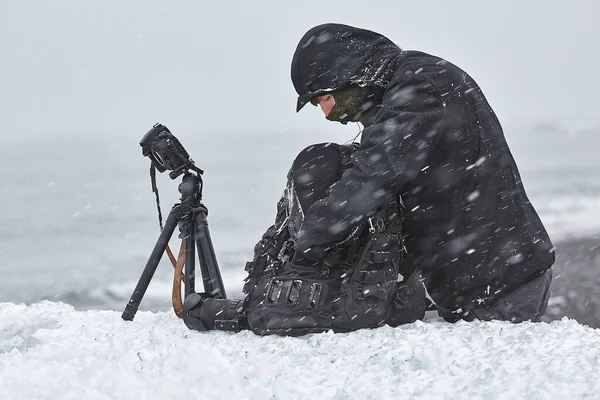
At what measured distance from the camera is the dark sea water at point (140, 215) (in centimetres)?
1231

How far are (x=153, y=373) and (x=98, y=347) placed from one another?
78 cm

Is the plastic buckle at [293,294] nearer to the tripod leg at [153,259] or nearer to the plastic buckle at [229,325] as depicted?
the plastic buckle at [229,325]

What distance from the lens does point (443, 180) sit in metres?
3.93

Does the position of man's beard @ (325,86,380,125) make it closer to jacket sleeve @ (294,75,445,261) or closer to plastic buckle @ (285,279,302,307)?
jacket sleeve @ (294,75,445,261)

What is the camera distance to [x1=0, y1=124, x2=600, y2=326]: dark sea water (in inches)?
485

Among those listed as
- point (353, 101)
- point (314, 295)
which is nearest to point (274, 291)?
point (314, 295)

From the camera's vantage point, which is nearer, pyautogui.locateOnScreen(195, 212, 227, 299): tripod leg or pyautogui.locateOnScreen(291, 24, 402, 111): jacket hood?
pyautogui.locateOnScreen(291, 24, 402, 111): jacket hood

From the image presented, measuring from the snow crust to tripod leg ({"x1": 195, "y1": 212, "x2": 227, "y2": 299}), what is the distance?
788 mm

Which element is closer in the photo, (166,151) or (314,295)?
(314,295)

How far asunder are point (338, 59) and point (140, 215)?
56.2ft

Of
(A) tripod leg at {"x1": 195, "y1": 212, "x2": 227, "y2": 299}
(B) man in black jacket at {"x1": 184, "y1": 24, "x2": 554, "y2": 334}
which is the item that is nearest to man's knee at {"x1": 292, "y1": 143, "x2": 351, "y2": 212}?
(B) man in black jacket at {"x1": 184, "y1": 24, "x2": 554, "y2": 334}

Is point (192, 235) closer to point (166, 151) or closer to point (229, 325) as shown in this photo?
point (166, 151)

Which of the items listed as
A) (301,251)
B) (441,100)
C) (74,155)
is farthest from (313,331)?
(74,155)

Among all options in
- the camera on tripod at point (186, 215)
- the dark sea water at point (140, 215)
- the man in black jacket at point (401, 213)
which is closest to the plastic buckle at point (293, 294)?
the man in black jacket at point (401, 213)
